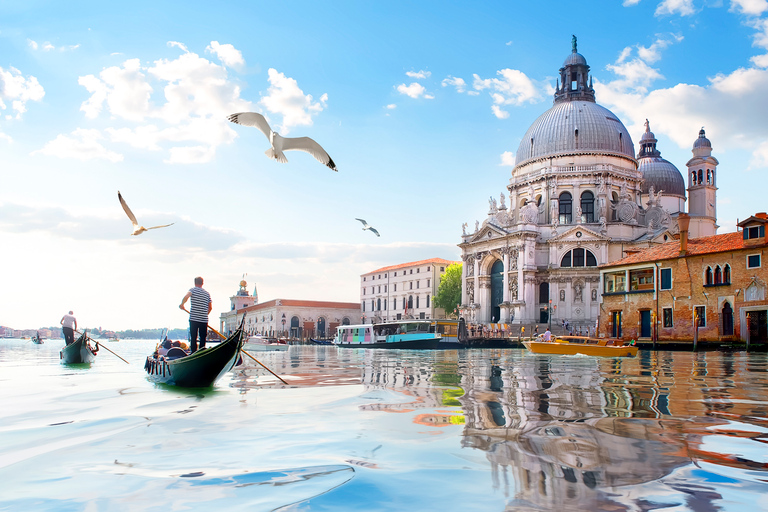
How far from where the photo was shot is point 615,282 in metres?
35.1

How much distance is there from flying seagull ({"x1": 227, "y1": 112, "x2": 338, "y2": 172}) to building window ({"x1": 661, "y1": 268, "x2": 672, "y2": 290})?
2498 centimetres

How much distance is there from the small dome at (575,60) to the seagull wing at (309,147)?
50.3 meters

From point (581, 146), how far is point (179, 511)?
2016 inches

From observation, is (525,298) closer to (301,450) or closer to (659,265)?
(659,265)

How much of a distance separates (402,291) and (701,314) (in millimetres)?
45418

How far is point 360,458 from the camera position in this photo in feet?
12.5

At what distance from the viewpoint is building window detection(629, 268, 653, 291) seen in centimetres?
3222

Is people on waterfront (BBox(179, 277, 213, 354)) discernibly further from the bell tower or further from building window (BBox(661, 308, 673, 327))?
the bell tower

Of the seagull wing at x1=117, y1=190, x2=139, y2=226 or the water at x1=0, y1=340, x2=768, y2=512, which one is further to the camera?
the seagull wing at x1=117, y1=190, x2=139, y2=226

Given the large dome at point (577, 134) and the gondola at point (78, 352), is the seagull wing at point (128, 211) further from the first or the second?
the large dome at point (577, 134)

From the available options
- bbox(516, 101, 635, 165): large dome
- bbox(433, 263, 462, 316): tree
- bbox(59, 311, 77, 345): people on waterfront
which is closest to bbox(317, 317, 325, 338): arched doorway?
bbox(433, 263, 462, 316): tree

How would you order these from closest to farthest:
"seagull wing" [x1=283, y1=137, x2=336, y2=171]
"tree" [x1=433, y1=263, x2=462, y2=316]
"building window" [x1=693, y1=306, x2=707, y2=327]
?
"seagull wing" [x1=283, y1=137, x2=336, y2=171]
"building window" [x1=693, y1=306, x2=707, y2=327]
"tree" [x1=433, y1=263, x2=462, y2=316]

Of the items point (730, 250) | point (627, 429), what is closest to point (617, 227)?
point (730, 250)

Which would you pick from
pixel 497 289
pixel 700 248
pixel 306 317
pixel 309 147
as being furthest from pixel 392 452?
pixel 306 317
